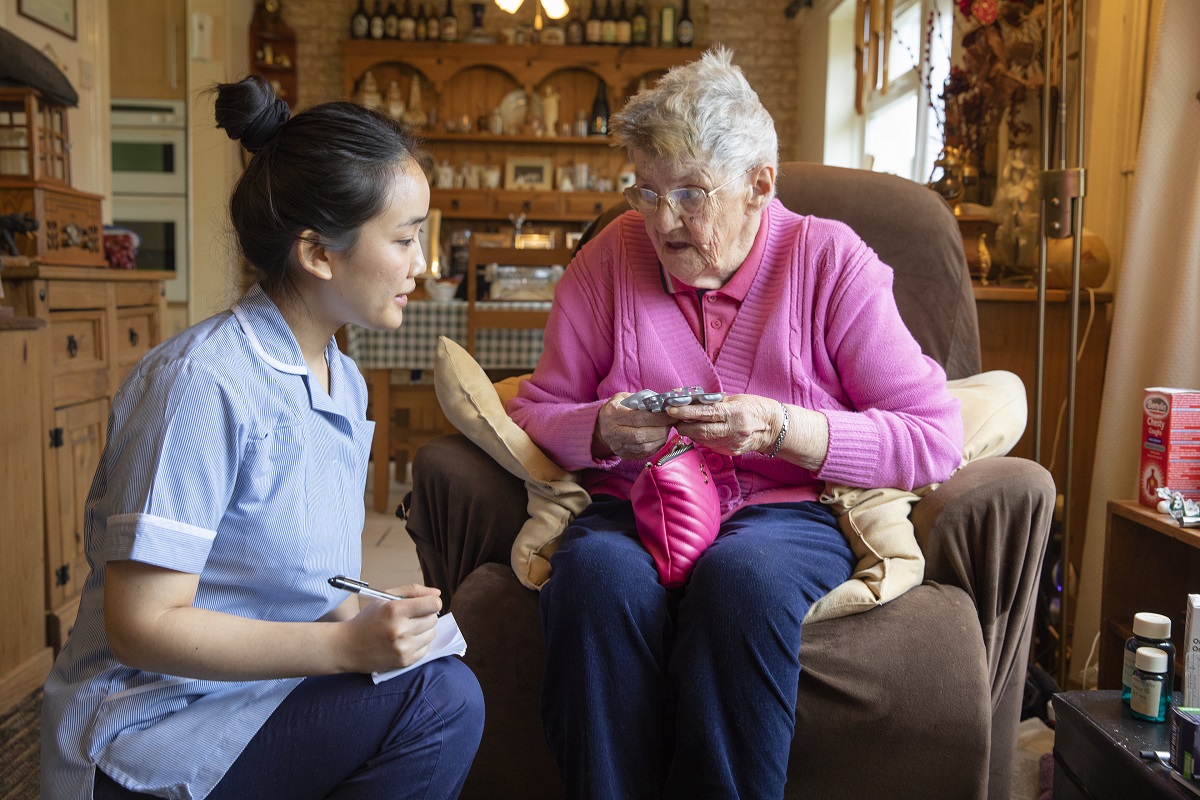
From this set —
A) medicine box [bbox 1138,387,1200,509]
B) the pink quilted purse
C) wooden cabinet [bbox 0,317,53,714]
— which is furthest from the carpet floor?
medicine box [bbox 1138,387,1200,509]

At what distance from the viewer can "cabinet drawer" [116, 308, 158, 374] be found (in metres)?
2.80

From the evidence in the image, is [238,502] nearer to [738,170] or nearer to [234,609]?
[234,609]

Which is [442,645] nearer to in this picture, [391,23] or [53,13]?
[53,13]

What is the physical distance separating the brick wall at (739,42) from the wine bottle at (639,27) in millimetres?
189

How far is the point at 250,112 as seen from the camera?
106 centimetres

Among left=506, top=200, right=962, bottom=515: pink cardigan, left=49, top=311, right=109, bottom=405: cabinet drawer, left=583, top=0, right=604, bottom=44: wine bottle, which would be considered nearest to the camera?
left=506, top=200, right=962, bottom=515: pink cardigan

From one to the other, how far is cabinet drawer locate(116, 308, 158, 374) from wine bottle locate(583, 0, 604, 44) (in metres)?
4.56

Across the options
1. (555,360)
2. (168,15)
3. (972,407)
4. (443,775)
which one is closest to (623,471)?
(555,360)

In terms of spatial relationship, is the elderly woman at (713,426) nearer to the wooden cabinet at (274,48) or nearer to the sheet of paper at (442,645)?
the sheet of paper at (442,645)

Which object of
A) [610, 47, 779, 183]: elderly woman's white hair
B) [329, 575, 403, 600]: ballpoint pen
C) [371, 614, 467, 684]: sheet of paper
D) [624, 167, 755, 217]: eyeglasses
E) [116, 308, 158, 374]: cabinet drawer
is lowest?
[371, 614, 467, 684]: sheet of paper

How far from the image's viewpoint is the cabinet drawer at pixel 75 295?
240cm

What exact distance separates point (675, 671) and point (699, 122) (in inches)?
32.9

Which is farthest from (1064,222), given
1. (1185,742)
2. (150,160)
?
(150,160)

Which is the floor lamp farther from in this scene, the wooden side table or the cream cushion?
the cream cushion
